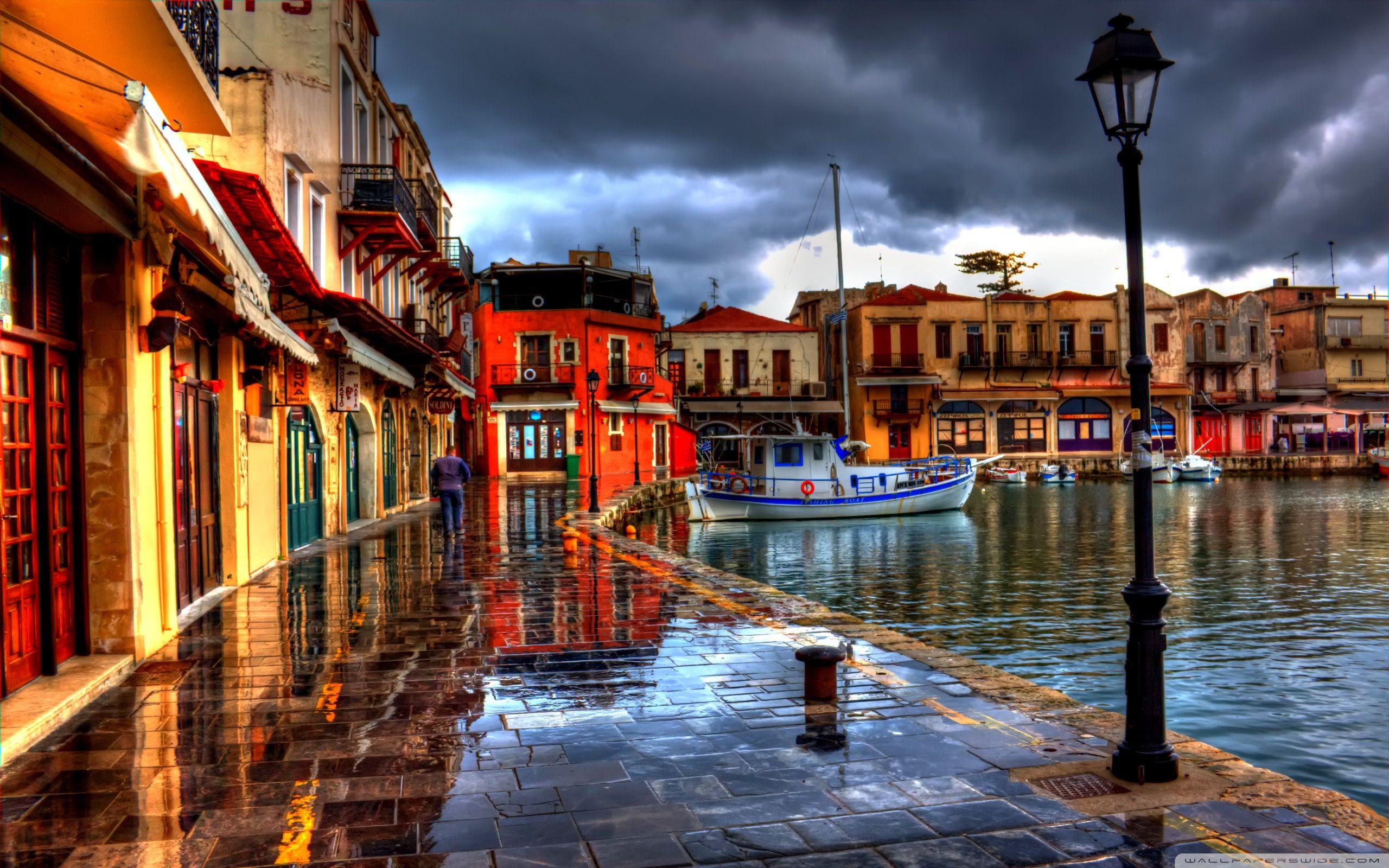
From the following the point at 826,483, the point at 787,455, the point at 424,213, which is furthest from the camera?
the point at 826,483

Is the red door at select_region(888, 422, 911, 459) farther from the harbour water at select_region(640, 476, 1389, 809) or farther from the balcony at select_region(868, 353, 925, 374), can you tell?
the harbour water at select_region(640, 476, 1389, 809)

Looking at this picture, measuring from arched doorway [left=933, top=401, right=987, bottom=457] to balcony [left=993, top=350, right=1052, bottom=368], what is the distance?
254 cm

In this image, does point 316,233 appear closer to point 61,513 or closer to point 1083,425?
point 61,513

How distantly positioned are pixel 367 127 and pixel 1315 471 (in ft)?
169

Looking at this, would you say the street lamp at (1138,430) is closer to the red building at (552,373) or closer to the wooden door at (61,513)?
the wooden door at (61,513)

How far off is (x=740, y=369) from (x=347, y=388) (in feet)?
119

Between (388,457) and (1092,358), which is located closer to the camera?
(388,457)

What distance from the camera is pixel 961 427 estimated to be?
55.0m

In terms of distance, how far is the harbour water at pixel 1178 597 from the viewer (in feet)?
27.1

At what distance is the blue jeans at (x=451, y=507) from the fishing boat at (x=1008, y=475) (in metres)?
36.4

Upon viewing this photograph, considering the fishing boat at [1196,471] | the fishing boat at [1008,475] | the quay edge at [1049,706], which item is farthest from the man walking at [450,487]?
the fishing boat at [1196,471]

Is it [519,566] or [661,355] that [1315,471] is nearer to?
[661,355]

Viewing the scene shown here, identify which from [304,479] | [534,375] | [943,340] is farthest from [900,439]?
[304,479]

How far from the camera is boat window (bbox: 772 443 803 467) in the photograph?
30.5m
